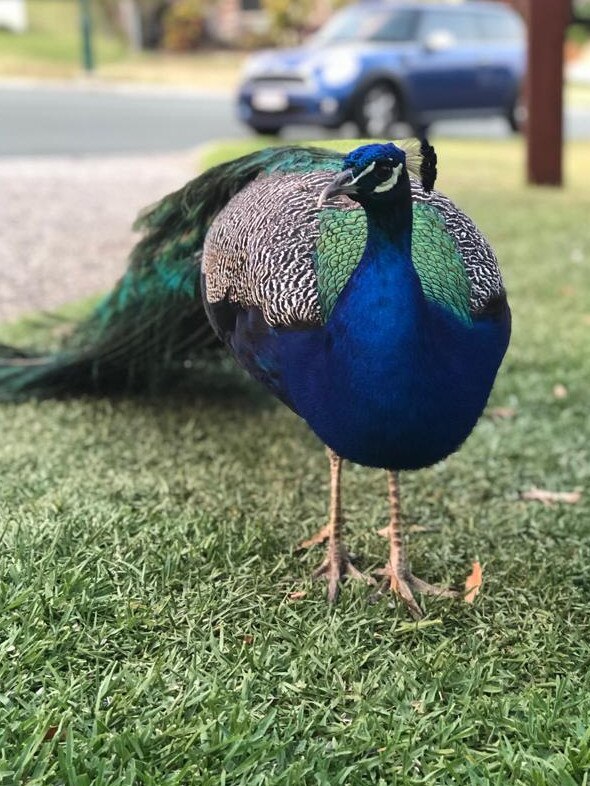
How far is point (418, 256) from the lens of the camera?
240 centimetres

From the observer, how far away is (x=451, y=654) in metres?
2.33

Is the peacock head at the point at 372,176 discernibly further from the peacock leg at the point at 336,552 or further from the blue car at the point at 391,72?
the blue car at the point at 391,72

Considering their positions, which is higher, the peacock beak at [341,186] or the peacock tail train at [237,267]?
the peacock beak at [341,186]

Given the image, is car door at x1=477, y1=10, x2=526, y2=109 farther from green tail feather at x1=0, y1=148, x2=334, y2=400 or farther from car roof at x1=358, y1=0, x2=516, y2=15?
green tail feather at x1=0, y1=148, x2=334, y2=400

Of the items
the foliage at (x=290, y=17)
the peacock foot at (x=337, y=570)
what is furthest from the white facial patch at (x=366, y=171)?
the foliage at (x=290, y=17)

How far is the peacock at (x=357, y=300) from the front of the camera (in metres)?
2.14

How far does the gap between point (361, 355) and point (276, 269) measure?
0.44m

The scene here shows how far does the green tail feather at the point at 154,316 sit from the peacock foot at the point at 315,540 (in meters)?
0.92

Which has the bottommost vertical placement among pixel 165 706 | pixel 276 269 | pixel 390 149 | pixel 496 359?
pixel 165 706

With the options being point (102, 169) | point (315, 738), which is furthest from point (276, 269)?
point (102, 169)

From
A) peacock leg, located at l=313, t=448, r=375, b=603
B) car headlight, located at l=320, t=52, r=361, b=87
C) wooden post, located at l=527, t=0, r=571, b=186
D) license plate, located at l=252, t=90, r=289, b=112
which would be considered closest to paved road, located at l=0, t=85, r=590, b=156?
license plate, located at l=252, t=90, r=289, b=112

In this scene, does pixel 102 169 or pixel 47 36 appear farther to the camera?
pixel 47 36

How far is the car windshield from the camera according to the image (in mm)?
11875

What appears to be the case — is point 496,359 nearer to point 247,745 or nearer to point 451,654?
point 451,654
